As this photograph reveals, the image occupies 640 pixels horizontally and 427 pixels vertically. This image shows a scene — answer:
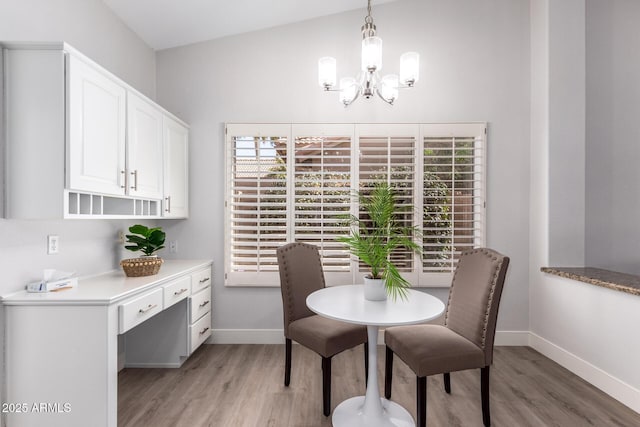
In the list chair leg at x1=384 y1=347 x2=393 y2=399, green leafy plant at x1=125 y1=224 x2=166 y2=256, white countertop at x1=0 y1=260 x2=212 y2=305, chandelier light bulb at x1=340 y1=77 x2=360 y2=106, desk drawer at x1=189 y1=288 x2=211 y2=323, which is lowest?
chair leg at x1=384 y1=347 x2=393 y2=399

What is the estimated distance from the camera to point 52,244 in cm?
200

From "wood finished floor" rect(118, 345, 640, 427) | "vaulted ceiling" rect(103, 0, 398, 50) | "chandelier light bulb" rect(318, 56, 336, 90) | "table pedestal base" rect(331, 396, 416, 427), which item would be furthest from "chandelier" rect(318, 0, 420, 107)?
"wood finished floor" rect(118, 345, 640, 427)

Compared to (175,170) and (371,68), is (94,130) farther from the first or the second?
(371,68)

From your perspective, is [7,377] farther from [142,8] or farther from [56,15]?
[142,8]

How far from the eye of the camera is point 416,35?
124 inches

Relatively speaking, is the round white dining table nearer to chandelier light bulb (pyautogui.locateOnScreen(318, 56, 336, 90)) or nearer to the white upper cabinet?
chandelier light bulb (pyautogui.locateOnScreen(318, 56, 336, 90))

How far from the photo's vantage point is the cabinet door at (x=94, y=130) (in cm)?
170

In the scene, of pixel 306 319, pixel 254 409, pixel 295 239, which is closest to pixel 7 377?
pixel 254 409

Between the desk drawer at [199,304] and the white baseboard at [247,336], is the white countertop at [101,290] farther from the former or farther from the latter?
the white baseboard at [247,336]

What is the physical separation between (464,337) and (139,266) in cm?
225

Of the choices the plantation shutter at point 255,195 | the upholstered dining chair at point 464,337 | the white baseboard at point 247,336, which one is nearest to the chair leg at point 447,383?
the upholstered dining chair at point 464,337

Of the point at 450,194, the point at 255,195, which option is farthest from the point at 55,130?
the point at 450,194

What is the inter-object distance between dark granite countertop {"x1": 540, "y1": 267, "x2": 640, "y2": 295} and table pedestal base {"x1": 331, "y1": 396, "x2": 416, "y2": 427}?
165 cm

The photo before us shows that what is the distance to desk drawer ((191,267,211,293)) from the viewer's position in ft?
8.98
